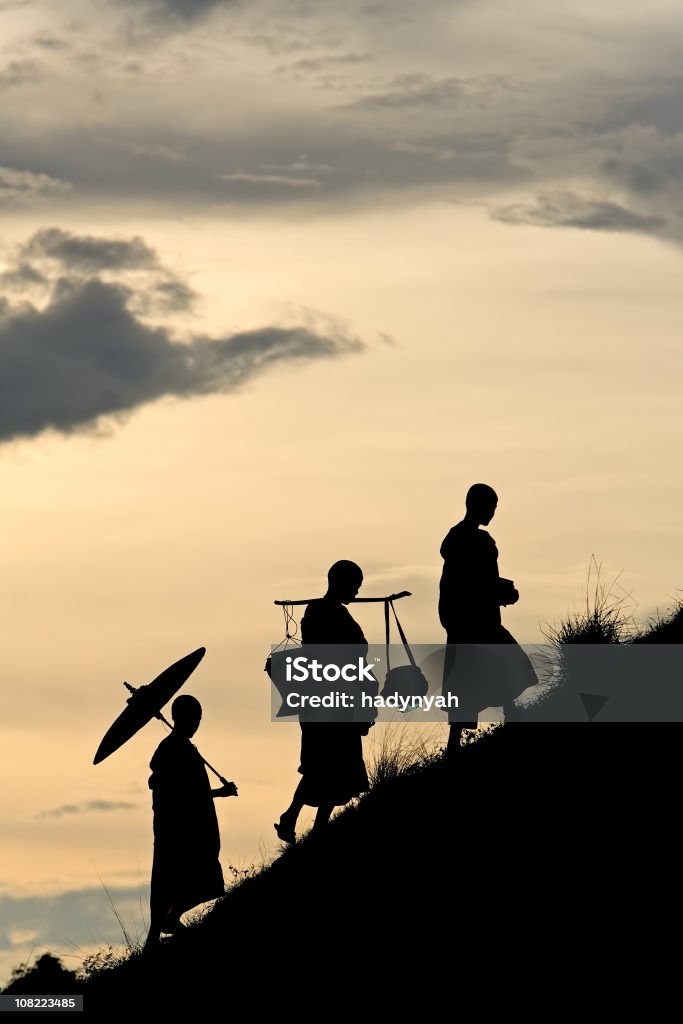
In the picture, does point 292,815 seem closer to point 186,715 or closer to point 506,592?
point 186,715

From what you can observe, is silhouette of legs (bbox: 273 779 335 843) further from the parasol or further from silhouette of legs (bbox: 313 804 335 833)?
the parasol

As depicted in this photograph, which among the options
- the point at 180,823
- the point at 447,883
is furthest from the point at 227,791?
the point at 447,883

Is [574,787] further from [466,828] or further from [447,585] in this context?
[447,585]

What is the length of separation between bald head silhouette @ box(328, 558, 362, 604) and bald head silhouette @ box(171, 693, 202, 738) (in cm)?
170

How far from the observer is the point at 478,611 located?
1442cm

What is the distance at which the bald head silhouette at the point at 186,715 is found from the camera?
46.7 ft

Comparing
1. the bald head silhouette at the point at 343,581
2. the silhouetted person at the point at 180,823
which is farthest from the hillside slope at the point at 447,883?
the bald head silhouette at the point at 343,581

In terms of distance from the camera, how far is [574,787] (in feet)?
46.6

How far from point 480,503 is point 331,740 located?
96.9 inches

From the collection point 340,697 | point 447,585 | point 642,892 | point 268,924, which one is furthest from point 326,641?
point 642,892

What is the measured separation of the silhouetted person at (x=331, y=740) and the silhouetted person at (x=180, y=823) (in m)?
0.92

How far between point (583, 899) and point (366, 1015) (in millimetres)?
1938

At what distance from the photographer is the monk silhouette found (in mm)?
14336

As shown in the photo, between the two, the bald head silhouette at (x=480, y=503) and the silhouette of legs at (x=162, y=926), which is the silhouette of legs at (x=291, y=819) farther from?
the bald head silhouette at (x=480, y=503)
